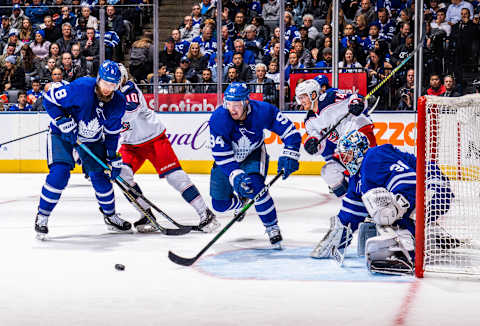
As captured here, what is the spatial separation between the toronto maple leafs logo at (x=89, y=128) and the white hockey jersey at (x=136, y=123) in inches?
15.4

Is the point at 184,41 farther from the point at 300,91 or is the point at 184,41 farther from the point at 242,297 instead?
the point at 242,297

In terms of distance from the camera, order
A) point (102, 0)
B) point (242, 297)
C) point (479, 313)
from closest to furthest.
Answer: point (479, 313)
point (242, 297)
point (102, 0)

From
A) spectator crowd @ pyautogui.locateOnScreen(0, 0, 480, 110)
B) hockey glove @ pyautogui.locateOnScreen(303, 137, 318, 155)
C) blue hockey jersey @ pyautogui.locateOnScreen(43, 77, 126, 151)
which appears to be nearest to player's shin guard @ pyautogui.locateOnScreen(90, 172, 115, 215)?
blue hockey jersey @ pyautogui.locateOnScreen(43, 77, 126, 151)

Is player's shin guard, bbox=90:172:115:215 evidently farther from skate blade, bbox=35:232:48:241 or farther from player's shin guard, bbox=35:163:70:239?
skate blade, bbox=35:232:48:241

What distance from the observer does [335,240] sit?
12.4 feet

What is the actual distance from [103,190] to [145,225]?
380 mm

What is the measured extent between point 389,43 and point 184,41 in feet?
8.88

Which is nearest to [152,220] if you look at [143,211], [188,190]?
[143,211]

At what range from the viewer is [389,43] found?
8.66 meters

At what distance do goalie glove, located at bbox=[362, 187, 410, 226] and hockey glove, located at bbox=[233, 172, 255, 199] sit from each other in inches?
34.1

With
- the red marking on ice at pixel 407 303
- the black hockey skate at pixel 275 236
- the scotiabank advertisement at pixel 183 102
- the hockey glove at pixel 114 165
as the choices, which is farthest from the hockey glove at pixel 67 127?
the scotiabank advertisement at pixel 183 102

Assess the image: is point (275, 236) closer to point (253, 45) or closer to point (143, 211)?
point (143, 211)

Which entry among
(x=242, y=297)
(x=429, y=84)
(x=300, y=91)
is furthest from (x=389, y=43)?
(x=242, y=297)

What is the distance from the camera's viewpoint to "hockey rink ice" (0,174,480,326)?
8.73ft
